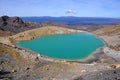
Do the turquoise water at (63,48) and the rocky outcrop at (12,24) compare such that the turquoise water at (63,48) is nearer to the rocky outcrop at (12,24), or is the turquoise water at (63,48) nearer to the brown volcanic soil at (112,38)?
the brown volcanic soil at (112,38)

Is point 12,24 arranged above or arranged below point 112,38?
above

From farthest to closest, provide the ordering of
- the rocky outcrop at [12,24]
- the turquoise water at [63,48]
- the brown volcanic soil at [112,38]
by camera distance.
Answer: the rocky outcrop at [12,24] < the brown volcanic soil at [112,38] < the turquoise water at [63,48]

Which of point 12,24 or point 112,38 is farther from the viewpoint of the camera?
point 12,24

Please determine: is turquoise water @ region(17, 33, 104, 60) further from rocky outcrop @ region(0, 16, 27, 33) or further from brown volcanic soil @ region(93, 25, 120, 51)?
rocky outcrop @ region(0, 16, 27, 33)

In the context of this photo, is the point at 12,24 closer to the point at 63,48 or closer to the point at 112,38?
the point at 112,38

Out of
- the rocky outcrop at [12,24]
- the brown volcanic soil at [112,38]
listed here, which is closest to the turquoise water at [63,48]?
the brown volcanic soil at [112,38]

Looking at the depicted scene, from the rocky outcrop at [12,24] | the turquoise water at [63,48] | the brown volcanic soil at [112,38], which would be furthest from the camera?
the rocky outcrop at [12,24]

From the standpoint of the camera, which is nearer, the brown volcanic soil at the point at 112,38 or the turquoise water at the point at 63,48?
the turquoise water at the point at 63,48

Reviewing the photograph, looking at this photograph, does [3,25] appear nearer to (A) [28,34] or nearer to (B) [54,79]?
(A) [28,34]

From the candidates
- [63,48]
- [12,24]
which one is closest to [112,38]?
[63,48]

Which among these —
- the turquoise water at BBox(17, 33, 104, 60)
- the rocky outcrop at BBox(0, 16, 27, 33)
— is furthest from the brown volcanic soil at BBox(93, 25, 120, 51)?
the rocky outcrop at BBox(0, 16, 27, 33)

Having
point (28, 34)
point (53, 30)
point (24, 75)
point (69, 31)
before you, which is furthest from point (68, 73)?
point (69, 31)
